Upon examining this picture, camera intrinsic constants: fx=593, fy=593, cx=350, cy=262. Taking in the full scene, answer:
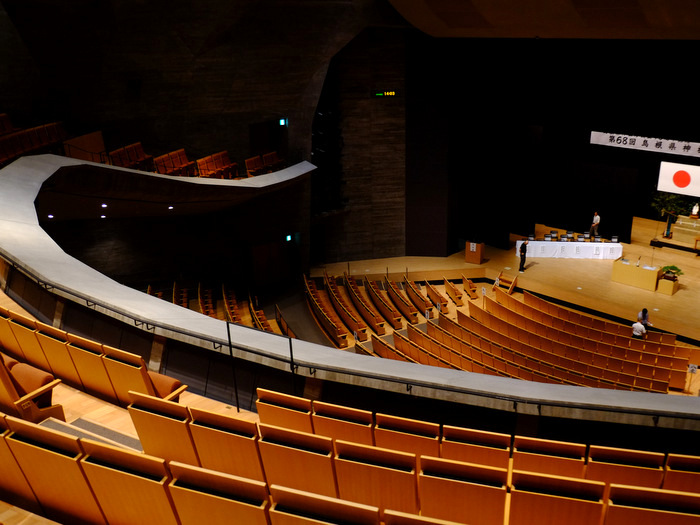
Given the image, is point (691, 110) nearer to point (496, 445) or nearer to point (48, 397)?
point (496, 445)

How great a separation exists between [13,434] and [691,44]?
32.2 ft

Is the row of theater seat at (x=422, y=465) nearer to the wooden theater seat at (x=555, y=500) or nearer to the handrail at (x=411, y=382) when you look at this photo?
the wooden theater seat at (x=555, y=500)

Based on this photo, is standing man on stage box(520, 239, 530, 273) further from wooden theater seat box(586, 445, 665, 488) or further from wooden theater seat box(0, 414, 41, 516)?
wooden theater seat box(0, 414, 41, 516)

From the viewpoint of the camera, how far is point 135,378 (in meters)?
3.15

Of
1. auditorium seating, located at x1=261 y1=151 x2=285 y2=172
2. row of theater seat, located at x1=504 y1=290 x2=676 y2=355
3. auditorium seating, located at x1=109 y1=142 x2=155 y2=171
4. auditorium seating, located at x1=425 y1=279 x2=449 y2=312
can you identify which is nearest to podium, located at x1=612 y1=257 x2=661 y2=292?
row of theater seat, located at x1=504 y1=290 x2=676 y2=355

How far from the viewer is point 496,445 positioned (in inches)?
109

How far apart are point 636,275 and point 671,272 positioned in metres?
0.56

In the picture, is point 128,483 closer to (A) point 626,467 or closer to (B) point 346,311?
(A) point 626,467

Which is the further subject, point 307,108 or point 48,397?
point 307,108

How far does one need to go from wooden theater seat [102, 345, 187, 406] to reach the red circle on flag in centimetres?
1238

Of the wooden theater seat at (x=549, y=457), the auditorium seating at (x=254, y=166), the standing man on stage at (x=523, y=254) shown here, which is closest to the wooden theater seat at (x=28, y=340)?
the wooden theater seat at (x=549, y=457)

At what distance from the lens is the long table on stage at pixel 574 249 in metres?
12.3

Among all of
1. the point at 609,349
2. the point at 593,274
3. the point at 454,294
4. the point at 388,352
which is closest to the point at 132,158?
the point at 388,352

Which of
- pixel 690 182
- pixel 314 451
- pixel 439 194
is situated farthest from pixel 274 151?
pixel 314 451
